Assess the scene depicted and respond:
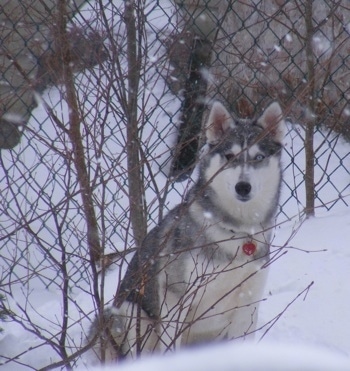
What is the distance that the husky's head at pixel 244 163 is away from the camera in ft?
11.4

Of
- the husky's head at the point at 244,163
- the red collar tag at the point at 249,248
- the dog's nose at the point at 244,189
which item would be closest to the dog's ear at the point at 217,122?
the husky's head at the point at 244,163

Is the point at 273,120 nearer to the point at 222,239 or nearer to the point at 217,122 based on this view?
the point at 217,122

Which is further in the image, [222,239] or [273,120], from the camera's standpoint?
[273,120]

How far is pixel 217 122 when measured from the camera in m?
3.53

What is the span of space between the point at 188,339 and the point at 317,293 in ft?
2.51

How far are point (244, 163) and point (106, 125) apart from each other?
0.75 metres

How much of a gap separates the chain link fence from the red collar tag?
382 millimetres

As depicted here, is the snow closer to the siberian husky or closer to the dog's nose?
the siberian husky

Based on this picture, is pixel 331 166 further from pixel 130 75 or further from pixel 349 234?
pixel 130 75

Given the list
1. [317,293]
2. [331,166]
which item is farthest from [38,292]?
[331,166]

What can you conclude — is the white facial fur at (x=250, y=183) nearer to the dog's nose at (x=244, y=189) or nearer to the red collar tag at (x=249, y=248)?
the dog's nose at (x=244, y=189)

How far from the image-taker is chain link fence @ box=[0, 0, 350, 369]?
2678 millimetres

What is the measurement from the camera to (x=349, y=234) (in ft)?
14.4

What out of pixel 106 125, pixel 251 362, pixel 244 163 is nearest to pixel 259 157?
pixel 244 163
